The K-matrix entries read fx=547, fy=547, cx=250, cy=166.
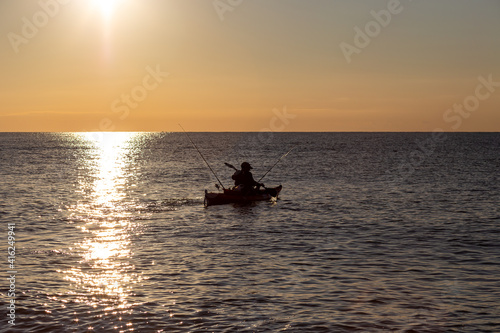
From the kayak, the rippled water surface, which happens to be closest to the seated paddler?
the kayak

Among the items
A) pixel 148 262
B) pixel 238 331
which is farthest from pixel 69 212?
pixel 238 331

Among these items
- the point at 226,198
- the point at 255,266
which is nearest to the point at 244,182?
the point at 226,198

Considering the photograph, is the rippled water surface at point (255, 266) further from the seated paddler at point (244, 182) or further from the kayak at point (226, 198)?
the seated paddler at point (244, 182)

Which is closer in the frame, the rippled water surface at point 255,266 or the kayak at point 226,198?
the rippled water surface at point 255,266

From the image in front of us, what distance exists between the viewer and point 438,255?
49.5 feet

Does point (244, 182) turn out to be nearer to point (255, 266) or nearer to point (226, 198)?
point (226, 198)

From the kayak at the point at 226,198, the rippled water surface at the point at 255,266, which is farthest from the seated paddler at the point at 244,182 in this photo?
the rippled water surface at the point at 255,266

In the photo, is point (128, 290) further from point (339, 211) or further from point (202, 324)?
point (339, 211)

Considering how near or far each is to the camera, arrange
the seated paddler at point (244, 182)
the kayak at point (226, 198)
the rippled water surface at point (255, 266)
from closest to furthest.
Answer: the rippled water surface at point (255, 266), the kayak at point (226, 198), the seated paddler at point (244, 182)

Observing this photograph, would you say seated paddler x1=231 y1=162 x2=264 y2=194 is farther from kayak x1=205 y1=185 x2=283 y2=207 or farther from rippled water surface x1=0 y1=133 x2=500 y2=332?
rippled water surface x1=0 y1=133 x2=500 y2=332

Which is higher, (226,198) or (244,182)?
(244,182)

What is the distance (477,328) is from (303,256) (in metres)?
5.98

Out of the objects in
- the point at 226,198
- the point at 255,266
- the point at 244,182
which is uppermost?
the point at 244,182

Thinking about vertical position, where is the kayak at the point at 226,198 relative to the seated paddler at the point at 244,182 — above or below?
below
